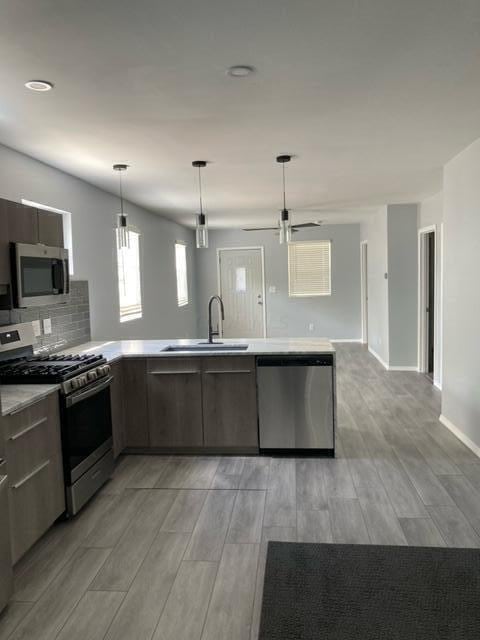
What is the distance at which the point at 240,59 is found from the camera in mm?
2307

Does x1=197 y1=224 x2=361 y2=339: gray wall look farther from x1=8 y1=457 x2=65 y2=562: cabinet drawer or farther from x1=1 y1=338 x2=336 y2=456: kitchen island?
x1=8 y1=457 x2=65 y2=562: cabinet drawer

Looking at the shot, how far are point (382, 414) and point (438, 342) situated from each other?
181 centimetres

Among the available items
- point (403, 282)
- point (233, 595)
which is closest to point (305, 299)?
point (403, 282)

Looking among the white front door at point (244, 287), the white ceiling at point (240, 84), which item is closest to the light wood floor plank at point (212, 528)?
the white ceiling at point (240, 84)

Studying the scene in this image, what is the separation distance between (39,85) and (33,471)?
1.94 metres

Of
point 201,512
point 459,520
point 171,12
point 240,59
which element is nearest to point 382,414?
point 459,520

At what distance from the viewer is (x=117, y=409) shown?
12.9ft

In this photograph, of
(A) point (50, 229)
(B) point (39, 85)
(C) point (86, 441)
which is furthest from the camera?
(A) point (50, 229)

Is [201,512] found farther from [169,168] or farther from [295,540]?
[169,168]

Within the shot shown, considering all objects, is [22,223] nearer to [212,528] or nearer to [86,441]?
[86,441]

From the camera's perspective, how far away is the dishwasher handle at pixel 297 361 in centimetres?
385

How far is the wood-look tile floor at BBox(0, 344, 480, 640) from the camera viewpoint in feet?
7.13

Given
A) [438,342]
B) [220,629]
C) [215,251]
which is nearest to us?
[220,629]

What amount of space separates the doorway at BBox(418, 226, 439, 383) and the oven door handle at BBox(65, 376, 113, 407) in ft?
15.4
